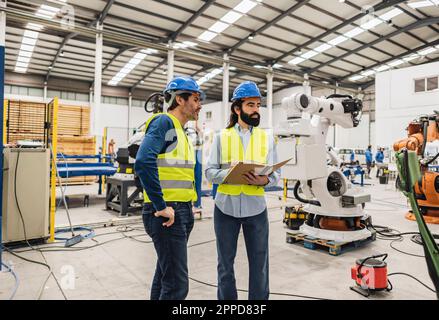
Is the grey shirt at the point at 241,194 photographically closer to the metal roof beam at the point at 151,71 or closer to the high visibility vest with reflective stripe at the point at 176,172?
the high visibility vest with reflective stripe at the point at 176,172

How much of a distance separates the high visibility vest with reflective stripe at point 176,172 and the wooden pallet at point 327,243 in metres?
2.85

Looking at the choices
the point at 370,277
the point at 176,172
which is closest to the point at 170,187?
the point at 176,172

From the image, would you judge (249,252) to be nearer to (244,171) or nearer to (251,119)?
(244,171)

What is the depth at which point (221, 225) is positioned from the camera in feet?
7.30

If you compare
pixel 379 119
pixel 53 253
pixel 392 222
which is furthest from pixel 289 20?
pixel 53 253

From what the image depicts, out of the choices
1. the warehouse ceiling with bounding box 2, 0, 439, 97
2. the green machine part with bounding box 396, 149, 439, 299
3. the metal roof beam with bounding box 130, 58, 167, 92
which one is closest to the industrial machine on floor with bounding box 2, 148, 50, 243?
the green machine part with bounding box 396, 149, 439, 299

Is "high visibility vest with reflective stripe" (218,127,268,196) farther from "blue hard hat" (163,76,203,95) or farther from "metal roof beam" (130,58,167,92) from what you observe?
"metal roof beam" (130,58,167,92)

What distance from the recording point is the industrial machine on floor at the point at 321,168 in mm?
3906

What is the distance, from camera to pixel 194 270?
3.40 m

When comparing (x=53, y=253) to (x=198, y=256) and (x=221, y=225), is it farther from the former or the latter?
(x=221, y=225)

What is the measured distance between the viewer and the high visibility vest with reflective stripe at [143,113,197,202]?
182cm

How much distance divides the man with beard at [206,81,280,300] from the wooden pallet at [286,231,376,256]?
214 centimetres

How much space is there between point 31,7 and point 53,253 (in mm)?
9540

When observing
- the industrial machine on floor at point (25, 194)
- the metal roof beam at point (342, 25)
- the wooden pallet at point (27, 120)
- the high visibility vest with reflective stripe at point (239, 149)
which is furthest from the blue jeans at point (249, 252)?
the metal roof beam at point (342, 25)
